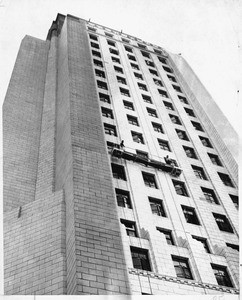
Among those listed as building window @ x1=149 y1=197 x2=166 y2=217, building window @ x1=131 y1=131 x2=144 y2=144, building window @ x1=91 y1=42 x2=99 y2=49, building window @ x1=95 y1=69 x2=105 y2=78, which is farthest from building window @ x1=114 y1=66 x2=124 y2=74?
building window @ x1=149 y1=197 x2=166 y2=217

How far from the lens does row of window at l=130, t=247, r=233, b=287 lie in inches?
693

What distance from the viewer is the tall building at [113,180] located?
1581 cm

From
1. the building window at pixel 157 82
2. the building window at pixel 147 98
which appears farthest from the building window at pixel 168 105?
the building window at pixel 157 82

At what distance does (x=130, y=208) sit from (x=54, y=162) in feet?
20.4

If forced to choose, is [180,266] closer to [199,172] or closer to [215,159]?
[199,172]

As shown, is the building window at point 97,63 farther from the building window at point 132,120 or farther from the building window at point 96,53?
the building window at point 132,120

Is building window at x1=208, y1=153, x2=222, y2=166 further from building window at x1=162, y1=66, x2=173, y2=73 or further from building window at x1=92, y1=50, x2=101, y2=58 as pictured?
building window at x1=162, y1=66, x2=173, y2=73

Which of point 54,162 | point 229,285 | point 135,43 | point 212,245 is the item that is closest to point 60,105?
point 54,162

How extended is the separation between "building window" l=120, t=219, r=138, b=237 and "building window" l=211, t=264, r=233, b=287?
14.4 feet

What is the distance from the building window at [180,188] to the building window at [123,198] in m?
4.30

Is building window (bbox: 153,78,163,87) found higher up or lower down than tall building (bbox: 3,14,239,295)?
higher up

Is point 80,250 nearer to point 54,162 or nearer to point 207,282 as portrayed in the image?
point 207,282

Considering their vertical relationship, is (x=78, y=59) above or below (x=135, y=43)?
below

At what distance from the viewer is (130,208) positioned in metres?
20.5
